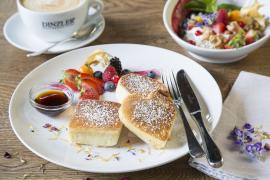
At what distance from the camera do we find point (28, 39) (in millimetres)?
1795

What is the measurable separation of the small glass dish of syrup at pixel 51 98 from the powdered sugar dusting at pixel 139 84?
194 millimetres

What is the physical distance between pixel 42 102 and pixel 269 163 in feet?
2.37

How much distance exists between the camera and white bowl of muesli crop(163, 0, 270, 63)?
159 cm

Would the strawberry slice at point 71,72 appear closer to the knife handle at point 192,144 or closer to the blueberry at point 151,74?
the blueberry at point 151,74

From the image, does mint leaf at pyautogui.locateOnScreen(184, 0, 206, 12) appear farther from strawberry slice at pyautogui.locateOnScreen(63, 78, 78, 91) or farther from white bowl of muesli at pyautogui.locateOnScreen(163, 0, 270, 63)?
strawberry slice at pyautogui.locateOnScreen(63, 78, 78, 91)

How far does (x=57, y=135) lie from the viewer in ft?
4.19

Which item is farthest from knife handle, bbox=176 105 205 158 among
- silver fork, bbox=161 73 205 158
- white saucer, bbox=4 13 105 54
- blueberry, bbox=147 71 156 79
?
white saucer, bbox=4 13 105 54

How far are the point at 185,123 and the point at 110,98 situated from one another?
0.32 m

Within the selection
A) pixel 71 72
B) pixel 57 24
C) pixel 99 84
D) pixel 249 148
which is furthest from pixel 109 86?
pixel 249 148

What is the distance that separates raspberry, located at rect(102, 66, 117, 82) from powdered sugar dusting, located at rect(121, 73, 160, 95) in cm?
9

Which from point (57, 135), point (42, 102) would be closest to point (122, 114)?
point (57, 135)

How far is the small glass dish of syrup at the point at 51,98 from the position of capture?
53.2 inches

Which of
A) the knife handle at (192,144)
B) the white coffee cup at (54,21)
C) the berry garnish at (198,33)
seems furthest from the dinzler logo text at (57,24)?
the knife handle at (192,144)

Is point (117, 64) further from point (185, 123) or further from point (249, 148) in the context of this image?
point (249, 148)
